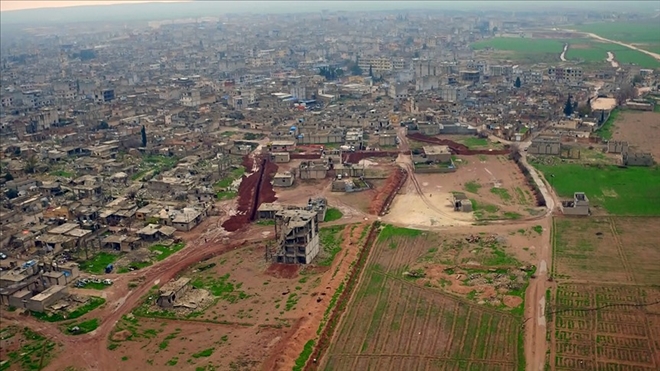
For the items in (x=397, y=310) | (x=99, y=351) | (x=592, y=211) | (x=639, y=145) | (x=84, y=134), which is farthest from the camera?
(x=84, y=134)

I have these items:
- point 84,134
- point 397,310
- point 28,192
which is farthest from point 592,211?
point 84,134

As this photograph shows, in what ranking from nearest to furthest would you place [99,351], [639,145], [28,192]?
[99,351] → [28,192] → [639,145]

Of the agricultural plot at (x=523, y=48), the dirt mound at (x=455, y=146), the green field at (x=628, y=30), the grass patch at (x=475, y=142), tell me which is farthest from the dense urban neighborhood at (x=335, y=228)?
the green field at (x=628, y=30)

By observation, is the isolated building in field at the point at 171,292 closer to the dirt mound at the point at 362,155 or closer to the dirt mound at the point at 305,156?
the dirt mound at the point at 305,156

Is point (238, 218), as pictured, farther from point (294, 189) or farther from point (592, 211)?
point (592, 211)

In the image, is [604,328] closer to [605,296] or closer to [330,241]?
[605,296]

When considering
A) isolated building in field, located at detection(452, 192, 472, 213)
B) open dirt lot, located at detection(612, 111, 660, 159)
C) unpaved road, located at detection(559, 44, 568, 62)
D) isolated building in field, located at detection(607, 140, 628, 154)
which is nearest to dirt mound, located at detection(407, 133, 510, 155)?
isolated building in field, located at detection(607, 140, 628, 154)
